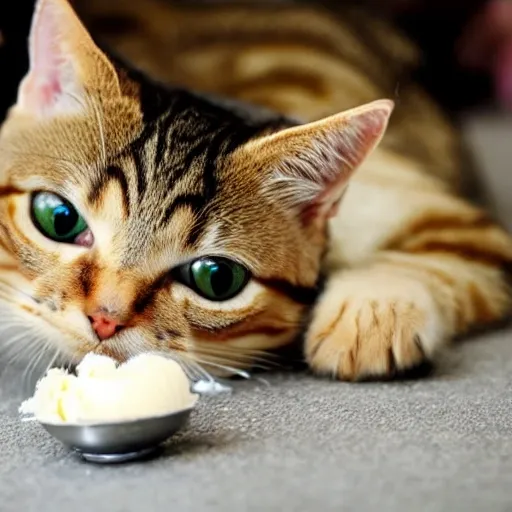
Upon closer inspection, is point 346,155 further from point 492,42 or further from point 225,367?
point 492,42

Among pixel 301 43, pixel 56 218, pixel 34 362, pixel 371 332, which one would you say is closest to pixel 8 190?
pixel 56 218

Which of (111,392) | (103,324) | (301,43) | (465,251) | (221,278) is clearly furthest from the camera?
(301,43)

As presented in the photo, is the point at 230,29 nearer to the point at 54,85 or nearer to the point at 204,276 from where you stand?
the point at 54,85

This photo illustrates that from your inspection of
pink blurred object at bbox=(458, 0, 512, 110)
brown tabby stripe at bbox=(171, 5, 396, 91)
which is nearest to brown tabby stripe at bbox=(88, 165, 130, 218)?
brown tabby stripe at bbox=(171, 5, 396, 91)

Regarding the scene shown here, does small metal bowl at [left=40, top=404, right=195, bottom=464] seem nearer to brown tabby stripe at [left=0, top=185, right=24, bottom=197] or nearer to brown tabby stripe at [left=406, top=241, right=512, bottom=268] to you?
brown tabby stripe at [left=0, top=185, right=24, bottom=197]

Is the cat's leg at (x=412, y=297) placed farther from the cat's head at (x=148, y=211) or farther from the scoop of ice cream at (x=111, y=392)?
the scoop of ice cream at (x=111, y=392)

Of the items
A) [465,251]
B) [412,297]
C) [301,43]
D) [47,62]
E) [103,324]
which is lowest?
[103,324]

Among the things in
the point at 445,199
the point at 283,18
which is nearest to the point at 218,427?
the point at 445,199

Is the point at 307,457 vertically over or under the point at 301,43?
under
